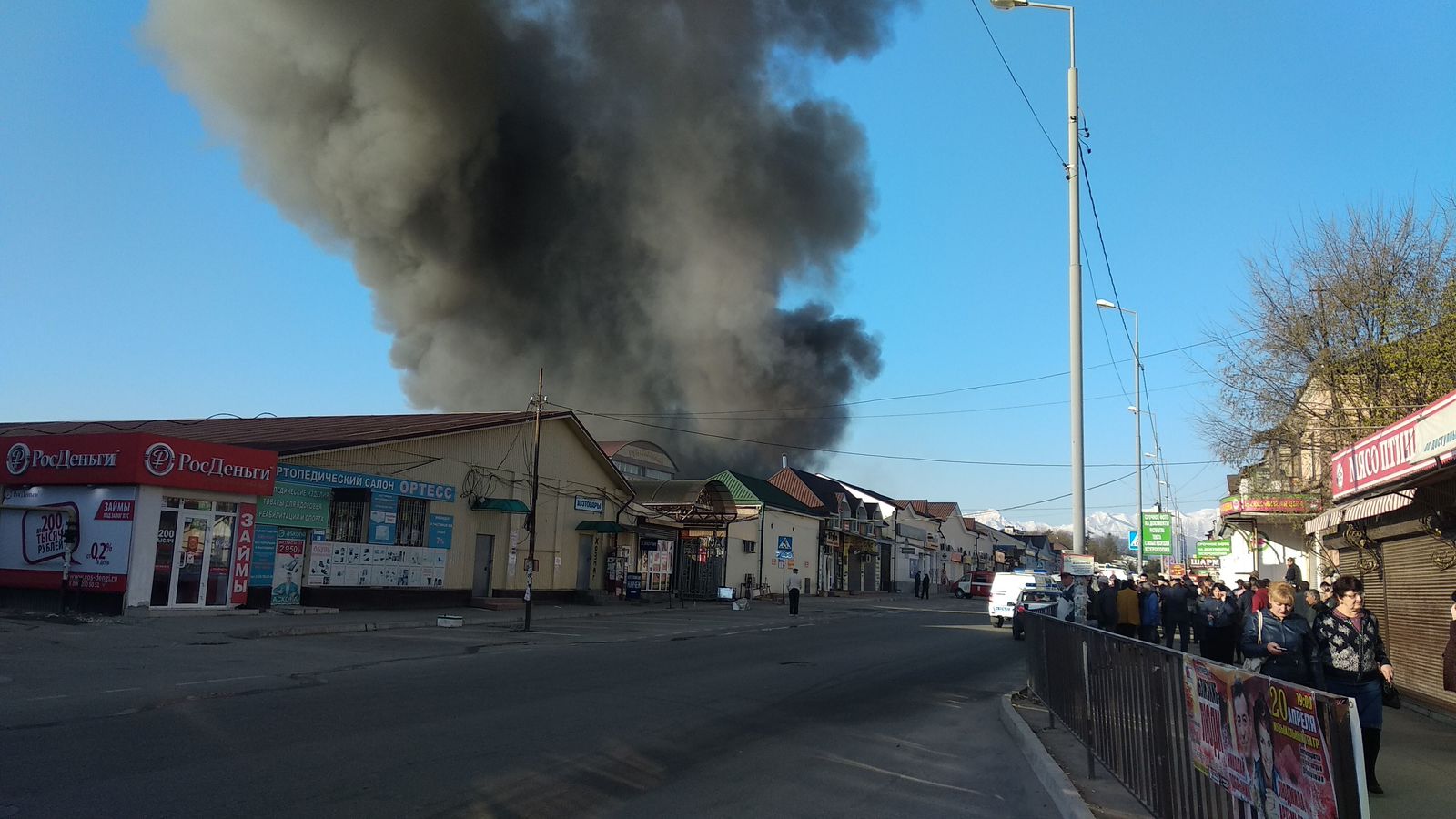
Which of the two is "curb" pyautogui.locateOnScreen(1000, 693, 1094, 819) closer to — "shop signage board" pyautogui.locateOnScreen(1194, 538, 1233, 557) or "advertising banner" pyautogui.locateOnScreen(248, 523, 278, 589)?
"advertising banner" pyautogui.locateOnScreen(248, 523, 278, 589)

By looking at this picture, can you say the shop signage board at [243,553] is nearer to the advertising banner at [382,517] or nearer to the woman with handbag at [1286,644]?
the advertising banner at [382,517]

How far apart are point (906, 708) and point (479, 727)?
4745mm

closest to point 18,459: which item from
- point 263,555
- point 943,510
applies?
point 263,555

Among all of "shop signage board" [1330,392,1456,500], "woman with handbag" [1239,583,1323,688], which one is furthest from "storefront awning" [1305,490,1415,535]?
"woman with handbag" [1239,583,1323,688]

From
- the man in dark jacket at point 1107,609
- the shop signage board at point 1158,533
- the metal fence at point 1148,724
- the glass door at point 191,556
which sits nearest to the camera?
the metal fence at point 1148,724

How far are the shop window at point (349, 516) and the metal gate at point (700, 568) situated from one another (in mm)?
15014

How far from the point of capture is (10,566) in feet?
58.6

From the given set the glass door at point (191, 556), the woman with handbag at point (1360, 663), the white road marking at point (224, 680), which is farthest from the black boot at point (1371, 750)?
the glass door at point (191, 556)

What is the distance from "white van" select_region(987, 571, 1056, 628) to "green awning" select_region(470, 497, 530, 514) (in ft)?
44.3

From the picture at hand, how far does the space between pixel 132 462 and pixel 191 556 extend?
218 centimetres

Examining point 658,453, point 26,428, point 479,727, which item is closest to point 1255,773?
point 479,727

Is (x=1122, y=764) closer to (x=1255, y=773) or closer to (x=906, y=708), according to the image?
(x=1255, y=773)

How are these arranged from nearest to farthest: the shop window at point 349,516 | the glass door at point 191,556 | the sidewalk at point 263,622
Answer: the sidewalk at point 263,622 < the glass door at point 191,556 < the shop window at point 349,516

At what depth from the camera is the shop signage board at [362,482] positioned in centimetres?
1975
